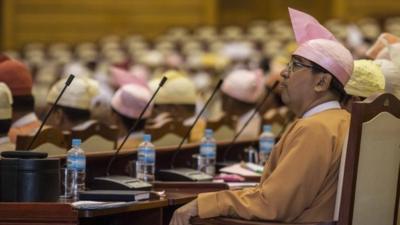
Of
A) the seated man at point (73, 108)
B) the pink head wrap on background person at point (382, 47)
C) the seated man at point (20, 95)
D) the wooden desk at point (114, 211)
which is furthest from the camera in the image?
the seated man at point (73, 108)

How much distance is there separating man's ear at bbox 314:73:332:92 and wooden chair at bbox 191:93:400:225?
19 cm

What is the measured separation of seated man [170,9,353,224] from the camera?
439 centimetres

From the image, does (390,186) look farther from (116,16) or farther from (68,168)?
(116,16)

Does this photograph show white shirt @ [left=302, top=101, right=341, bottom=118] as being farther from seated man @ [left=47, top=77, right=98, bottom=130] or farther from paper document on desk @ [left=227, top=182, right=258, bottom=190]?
seated man @ [left=47, top=77, right=98, bottom=130]

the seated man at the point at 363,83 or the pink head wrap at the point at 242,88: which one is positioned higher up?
the pink head wrap at the point at 242,88

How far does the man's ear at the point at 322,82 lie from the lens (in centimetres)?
466

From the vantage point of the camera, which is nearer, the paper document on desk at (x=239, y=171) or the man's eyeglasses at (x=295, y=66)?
the man's eyeglasses at (x=295, y=66)

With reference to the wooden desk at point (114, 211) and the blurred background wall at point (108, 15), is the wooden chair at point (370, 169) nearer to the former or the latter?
the wooden desk at point (114, 211)

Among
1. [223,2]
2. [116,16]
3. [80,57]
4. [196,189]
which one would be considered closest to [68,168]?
[196,189]

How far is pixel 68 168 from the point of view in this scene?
5.01 m

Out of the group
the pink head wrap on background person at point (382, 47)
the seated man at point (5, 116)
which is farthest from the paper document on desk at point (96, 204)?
the pink head wrap on background person at point (382, 47)

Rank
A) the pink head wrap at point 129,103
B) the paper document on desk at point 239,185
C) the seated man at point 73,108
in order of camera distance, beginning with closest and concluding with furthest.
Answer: the paper document on desk at point 239,185 → the seated man at point 73,108 → the pink head wrap at point 129,103

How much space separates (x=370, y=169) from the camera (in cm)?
461

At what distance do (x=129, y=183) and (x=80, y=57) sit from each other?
13.3 metres
